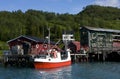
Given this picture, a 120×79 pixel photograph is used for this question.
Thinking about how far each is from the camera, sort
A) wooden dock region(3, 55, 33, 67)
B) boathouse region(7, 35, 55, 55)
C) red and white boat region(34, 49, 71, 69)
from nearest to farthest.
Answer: red and white boat region(34, 49, 71, 69), wooden dock region(3, 55, 33, 67), boathouse region(7, 35, 55, 55)

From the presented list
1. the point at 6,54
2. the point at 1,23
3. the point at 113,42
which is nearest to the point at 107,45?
the point at 113,42

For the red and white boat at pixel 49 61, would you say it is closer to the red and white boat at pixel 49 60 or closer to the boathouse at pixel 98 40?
the red and white boat at pixel 49 60

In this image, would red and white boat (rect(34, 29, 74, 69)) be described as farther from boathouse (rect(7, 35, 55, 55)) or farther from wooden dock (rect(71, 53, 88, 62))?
wooden dock (rect(71, 53, 88, 62))

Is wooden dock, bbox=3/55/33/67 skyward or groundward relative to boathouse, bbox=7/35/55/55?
groundward

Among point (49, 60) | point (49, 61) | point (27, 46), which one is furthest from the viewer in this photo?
point (27, 46)

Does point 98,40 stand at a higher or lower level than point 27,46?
higher

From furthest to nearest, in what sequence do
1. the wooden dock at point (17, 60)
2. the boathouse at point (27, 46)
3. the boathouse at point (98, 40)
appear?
the boathouse at point (98, 40) → the boathouse at point (27, 46) → the wooden dock at point (17, 60)

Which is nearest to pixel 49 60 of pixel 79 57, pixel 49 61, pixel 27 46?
pixel 49 61

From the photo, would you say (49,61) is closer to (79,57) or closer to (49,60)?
(49,60)

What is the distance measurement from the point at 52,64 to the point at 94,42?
3329 cm

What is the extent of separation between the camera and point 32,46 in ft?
280

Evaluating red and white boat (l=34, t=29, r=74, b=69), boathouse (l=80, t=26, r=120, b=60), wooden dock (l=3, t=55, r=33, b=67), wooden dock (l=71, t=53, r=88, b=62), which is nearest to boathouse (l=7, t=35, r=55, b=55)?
wooden dock (l=3, t=55, r=33, b=67)

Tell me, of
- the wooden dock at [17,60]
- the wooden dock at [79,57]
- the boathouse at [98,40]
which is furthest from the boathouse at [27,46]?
the boathouse at [98,40]

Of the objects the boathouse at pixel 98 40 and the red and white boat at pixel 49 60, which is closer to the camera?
the red and white boat at pixel 49 60
